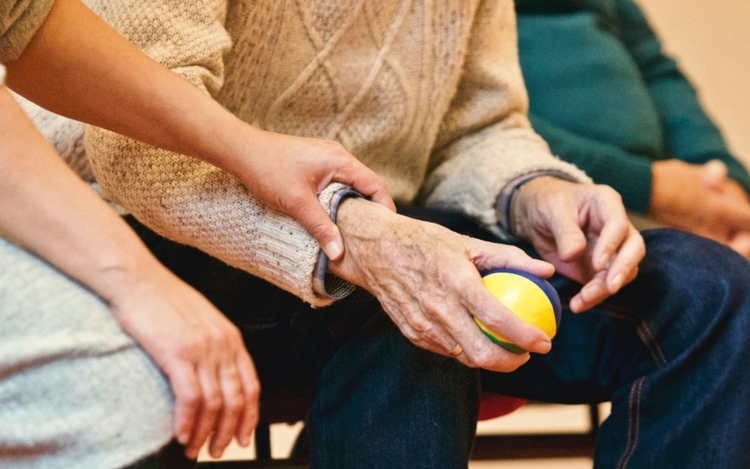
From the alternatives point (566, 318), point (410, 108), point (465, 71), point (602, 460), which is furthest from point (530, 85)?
point (602, 460)

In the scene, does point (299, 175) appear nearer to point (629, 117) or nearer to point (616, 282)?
point (616, 282)

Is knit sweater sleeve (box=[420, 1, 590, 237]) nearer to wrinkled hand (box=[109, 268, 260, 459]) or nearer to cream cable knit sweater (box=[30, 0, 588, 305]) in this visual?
cream cable knit sweater (box=[30, 0, 588, 305])

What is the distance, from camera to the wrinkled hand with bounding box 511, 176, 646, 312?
27.9 inches

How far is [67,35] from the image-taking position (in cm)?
56

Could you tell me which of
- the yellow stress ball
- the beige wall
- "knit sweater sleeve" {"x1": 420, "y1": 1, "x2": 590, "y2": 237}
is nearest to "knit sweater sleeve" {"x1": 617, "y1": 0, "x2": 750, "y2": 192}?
the beige wall

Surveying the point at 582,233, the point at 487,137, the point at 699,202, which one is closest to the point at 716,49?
the point at 699,202

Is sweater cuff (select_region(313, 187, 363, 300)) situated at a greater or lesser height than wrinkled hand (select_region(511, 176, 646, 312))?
greater

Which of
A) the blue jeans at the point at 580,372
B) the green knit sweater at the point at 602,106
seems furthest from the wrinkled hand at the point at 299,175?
the green knit sweater at the point at 602,106

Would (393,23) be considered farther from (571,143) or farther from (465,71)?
(571,143)

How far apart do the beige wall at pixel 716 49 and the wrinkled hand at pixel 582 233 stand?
1416mm

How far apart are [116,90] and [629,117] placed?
1175mm

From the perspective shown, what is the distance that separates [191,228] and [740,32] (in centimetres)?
195

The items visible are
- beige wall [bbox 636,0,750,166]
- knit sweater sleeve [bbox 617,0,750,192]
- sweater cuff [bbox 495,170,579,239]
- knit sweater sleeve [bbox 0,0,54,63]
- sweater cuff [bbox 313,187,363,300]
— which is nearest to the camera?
knit sweater sleeve [bbox 0,0,54,63]

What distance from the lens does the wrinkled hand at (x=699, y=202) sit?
52.1 inches
